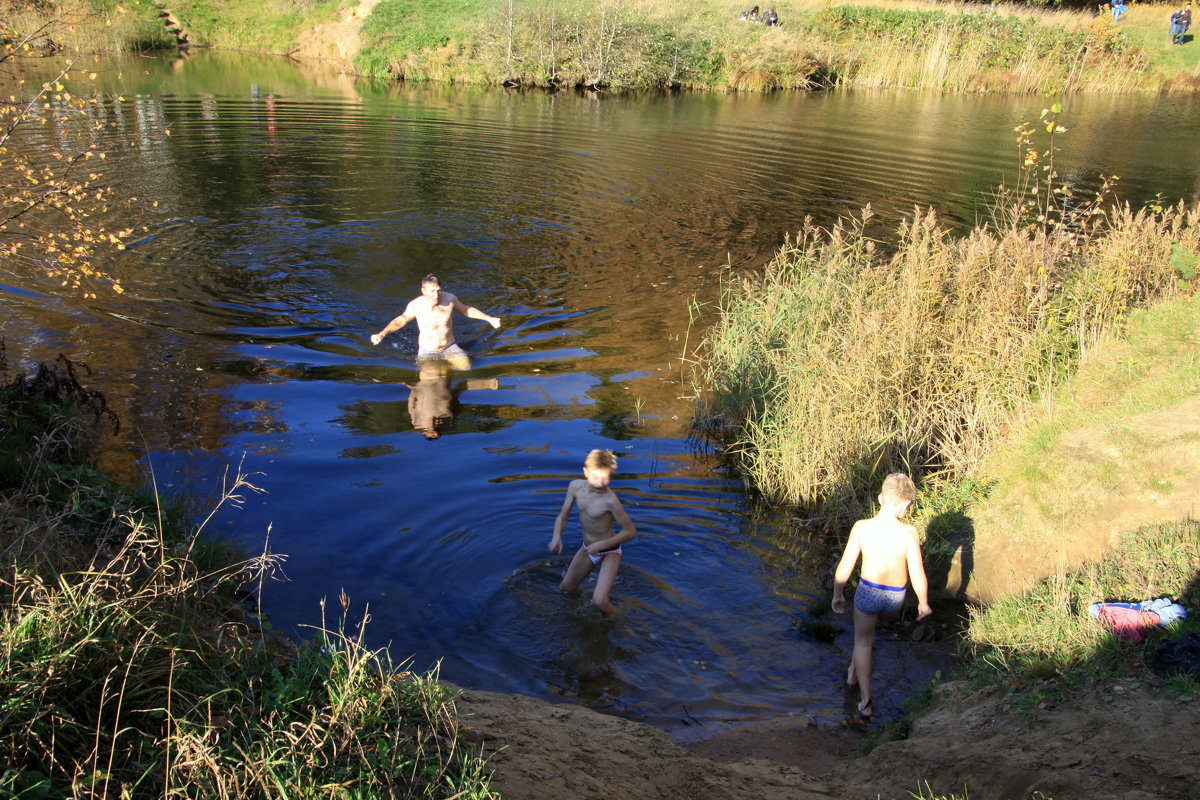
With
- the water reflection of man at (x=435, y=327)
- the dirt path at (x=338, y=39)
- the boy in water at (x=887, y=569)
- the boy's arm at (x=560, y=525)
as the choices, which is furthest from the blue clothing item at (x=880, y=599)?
the dirt path at (x=338, y=39)

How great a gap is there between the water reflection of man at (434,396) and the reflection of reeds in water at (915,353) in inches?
118

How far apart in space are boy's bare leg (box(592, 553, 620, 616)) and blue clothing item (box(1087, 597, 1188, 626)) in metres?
3.23

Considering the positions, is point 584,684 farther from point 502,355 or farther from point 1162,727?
point 502,355

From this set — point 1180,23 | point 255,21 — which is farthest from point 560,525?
point 255,21

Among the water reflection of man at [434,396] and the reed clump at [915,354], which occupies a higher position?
the reed clump at [915,354]

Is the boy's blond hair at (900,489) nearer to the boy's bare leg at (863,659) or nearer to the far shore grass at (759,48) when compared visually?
the boy's bare leg at (863,659)

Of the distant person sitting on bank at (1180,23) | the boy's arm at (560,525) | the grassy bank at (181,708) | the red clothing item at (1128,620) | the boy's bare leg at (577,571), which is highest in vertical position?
the distant person sitting on bank at (1180,23)

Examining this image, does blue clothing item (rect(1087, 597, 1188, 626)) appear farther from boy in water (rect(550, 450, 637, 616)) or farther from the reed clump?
boy in water (rect(550, 450, 637, 616))

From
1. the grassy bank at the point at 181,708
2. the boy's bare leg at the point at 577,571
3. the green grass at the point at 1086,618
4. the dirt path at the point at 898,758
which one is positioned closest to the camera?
the grassy bank at the point at 181,708

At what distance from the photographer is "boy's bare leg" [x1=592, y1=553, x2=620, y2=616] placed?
6445 mm

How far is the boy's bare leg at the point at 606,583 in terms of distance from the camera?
21.1 feet

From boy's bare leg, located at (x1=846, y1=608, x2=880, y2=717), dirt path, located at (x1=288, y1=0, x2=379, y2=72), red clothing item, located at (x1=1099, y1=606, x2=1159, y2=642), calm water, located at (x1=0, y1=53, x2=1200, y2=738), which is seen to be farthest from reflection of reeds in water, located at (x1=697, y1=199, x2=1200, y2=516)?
dirt path, located at (x1=288, y1=0, x2=379, y2=72)

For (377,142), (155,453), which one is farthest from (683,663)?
(377,142)

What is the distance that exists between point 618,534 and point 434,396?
4.67m
